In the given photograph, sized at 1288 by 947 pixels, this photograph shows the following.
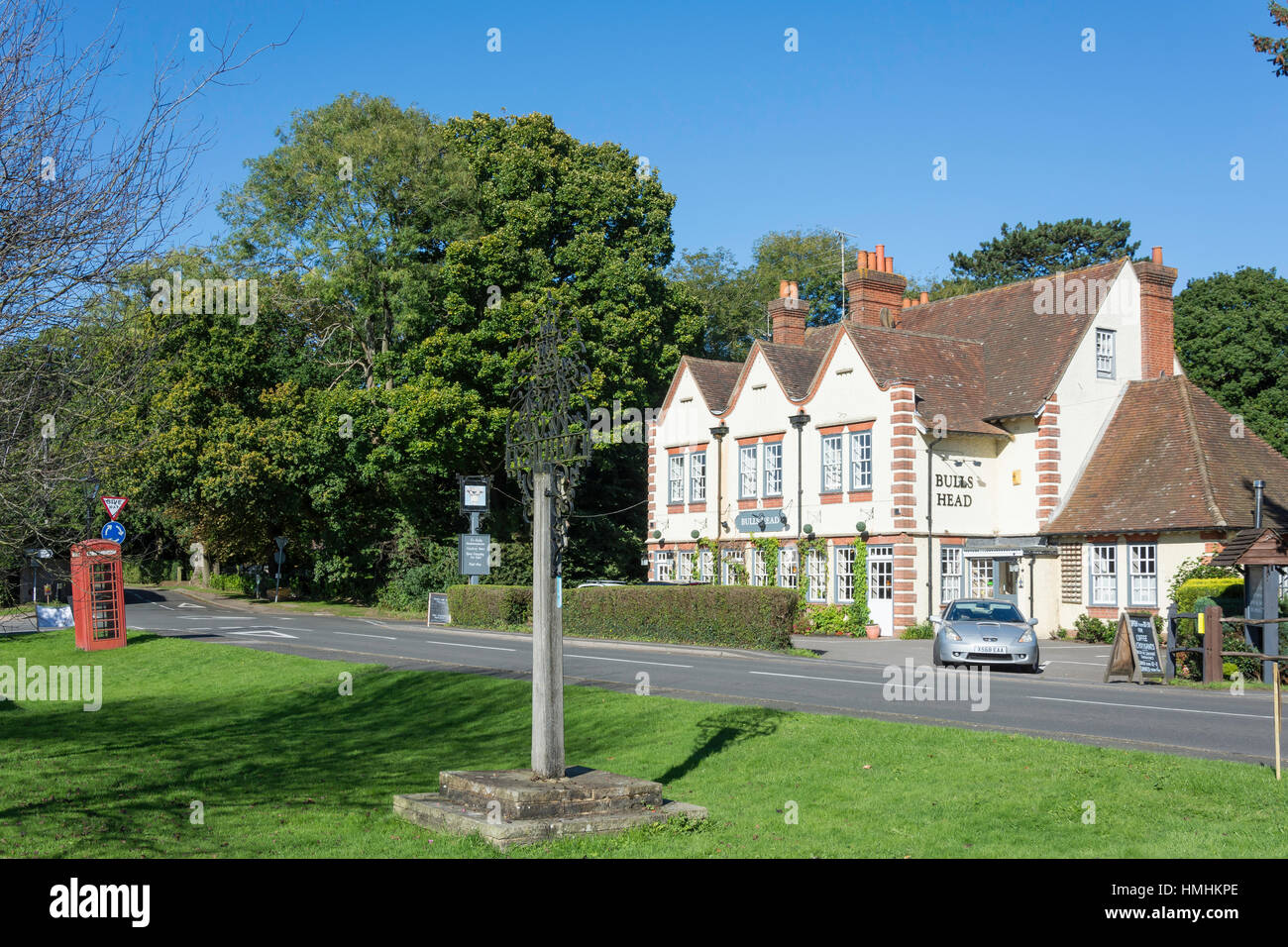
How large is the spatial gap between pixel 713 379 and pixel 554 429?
3620 centimetres

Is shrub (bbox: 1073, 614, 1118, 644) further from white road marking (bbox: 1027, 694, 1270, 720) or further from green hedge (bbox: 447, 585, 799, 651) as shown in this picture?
white road marking (bbox: 1027, 694, 1270, 720)

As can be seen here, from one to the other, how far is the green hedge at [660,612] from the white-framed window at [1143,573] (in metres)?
10.9

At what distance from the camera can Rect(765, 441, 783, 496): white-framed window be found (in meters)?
41.5

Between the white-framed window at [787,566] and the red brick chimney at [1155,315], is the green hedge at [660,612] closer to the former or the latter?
the white-framed window at [787,566]

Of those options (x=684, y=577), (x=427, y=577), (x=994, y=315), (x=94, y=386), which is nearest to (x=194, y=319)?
(x=427, y=577)

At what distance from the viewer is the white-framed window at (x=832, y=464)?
1544 inches

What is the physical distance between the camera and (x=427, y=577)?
156 ft

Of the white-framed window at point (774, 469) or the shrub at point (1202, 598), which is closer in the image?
the shrub at point (1202, 598)

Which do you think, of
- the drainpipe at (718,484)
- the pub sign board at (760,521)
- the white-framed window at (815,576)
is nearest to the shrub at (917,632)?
the white-framed window at (815,576)

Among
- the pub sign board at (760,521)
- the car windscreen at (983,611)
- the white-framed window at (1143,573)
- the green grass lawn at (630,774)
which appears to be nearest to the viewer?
the green grass lawn at (630,774)
